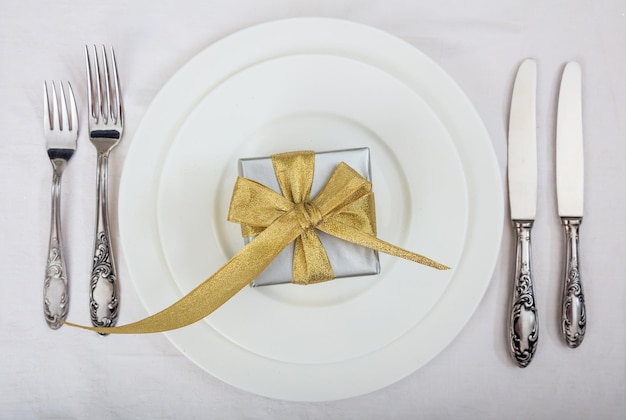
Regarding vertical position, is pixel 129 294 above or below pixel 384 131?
below

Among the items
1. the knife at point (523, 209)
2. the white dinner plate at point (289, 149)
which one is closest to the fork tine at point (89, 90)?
the white dinner plate at point (289, 149)

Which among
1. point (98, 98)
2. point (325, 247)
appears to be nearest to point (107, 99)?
point (98, 98)

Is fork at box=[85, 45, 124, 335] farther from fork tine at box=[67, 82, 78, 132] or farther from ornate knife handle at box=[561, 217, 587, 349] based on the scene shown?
ornate knife handle at box=[561, 217, 587, 349]

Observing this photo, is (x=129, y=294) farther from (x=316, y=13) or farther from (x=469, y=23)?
(x=469, y=23)

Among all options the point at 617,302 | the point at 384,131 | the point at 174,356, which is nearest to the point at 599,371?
the point at 617,302

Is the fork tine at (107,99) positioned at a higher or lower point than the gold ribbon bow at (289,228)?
higher

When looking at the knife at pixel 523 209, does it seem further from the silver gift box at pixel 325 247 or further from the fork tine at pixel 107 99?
the fork tine at pixel 107 99
